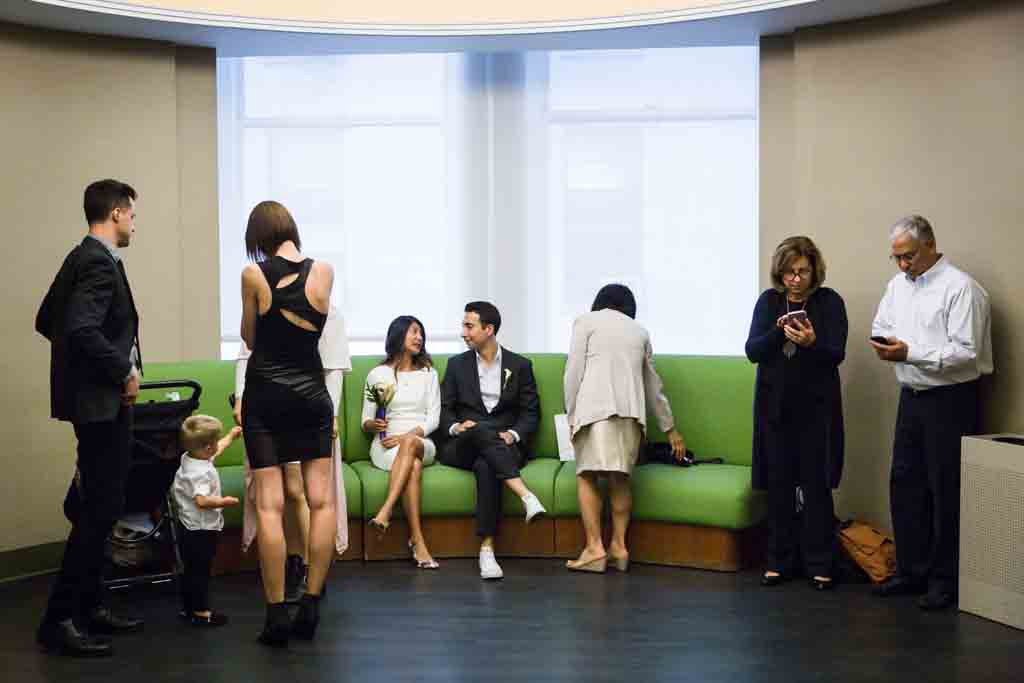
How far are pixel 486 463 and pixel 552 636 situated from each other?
1716 millimetres

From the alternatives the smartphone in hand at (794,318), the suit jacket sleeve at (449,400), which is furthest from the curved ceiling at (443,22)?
the suit jacket sleeve at (449,400)

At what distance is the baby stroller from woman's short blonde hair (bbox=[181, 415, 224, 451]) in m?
0.19

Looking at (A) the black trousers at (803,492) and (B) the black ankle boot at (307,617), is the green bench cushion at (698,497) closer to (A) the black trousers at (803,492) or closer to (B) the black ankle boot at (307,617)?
(A) the black trousers at (803,492)

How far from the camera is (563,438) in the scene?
24.9 ft

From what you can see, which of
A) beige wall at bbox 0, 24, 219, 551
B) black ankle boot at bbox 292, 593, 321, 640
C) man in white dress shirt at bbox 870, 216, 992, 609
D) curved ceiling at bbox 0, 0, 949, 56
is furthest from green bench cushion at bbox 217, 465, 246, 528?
man in white dress shirt at bbox 870, 216, 992, 609

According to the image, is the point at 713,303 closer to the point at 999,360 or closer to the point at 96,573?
the point at 999,360

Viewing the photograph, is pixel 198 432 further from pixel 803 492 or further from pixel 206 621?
pixel 803 492

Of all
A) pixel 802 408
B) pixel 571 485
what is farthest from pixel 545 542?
pixel 802 408

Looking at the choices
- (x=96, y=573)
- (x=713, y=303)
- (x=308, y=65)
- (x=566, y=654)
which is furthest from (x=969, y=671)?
(x=308, y=65)

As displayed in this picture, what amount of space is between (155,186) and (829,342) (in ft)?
13.6

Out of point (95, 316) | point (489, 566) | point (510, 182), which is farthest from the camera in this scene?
point (510, 182)

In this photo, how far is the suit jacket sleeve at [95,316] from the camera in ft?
16.1

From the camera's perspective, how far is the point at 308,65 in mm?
9219

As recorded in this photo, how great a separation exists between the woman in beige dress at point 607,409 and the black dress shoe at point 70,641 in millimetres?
2623
